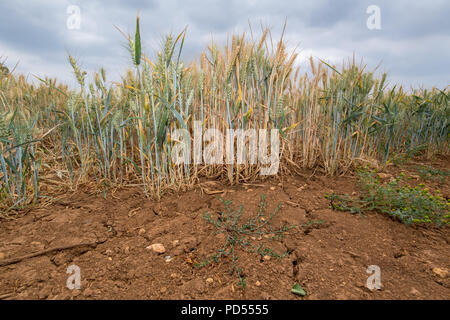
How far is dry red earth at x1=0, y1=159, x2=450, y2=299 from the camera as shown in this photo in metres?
1.01

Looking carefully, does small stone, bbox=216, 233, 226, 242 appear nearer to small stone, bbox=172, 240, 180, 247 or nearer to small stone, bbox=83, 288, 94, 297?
small stone, bbox=172, 240, 180, 247

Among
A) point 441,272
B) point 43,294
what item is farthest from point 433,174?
point 43,294

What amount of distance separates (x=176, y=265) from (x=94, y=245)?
532 mm

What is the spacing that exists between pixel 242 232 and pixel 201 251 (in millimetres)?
256

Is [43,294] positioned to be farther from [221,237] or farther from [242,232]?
[242,232]

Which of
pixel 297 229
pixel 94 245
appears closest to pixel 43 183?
pixel 94 245

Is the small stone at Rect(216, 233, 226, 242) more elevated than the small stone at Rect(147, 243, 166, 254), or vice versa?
the small stone at Rect(216, 233, 226, 242)

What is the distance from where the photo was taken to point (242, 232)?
4.49 feet

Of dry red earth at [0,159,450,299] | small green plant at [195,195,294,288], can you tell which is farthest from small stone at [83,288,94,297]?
small green plant at [195,195,294,288]

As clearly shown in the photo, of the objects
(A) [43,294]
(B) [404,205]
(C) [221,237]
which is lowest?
(A) [43,294]

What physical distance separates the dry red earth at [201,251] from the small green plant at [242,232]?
3cm

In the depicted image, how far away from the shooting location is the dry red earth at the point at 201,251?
3.31ft

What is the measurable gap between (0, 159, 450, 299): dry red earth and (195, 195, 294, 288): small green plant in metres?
0.03

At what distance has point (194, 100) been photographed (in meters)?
2.05
